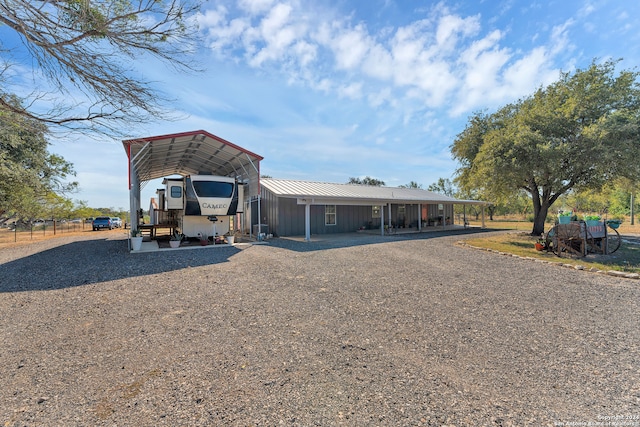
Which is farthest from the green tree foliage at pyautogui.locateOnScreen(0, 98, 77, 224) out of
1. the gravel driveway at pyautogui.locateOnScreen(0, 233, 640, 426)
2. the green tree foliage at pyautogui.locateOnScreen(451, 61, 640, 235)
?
the green tree foliage at pyautogui.locateOnScreen(451, 61, 640, 235)

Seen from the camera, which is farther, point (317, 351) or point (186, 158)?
point (186, 158)

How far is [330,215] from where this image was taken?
1791cm

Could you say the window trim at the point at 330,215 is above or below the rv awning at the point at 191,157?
below

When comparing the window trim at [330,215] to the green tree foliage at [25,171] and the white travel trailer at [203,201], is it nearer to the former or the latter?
the white travel trailer at [203,201]

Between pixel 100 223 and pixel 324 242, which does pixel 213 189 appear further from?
pixel 100 223

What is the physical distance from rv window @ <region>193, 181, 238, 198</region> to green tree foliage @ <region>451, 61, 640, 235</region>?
38.0 feet

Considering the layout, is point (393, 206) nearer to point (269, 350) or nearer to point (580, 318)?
point (580, 318)

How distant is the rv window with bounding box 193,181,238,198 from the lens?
11.0 meters

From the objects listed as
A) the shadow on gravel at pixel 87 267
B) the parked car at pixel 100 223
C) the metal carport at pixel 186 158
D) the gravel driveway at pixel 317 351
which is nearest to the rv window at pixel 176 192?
the metal carport at pixel 186 158

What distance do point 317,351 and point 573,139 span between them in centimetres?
1491

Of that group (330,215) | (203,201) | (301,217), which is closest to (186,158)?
(203,201)

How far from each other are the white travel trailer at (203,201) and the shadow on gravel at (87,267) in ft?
6.69

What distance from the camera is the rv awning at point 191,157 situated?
10769mm

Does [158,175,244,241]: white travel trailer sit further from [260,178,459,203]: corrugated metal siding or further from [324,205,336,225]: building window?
[324,205,336,225]: building window
